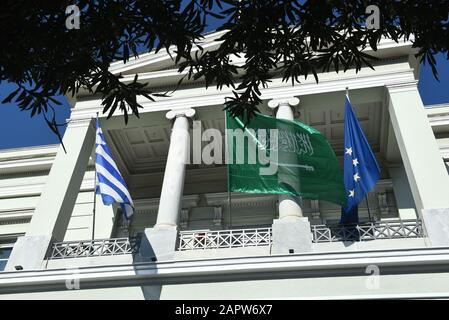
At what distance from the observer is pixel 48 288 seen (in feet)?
31.9

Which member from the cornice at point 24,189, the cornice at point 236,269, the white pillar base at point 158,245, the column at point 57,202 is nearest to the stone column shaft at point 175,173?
the white pillar base at point 158,245

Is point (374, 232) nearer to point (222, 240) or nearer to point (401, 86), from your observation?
point (222, 240)

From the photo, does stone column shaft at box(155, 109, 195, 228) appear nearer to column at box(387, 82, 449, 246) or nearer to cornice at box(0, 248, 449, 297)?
cornice at box(0, 248, 449, 297)

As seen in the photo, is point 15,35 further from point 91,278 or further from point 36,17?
point 91,278

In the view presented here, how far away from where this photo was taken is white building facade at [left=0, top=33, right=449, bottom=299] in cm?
891

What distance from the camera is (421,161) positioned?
10273 mm

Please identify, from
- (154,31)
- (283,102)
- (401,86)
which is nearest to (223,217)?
(283,102)

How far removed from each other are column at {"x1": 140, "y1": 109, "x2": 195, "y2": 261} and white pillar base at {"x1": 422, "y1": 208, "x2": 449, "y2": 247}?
17.1ft

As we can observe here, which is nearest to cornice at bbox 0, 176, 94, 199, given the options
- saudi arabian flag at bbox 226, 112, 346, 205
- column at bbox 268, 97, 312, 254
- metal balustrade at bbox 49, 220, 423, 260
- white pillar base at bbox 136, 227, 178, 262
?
metal balustrade at bbox 49, 220, 423, 260

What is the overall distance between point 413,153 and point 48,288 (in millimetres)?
8514

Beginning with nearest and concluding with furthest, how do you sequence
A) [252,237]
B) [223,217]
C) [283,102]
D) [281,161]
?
[252,237], [281,161], [283,102], [223,217]

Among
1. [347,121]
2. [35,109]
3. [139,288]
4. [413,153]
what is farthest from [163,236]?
[35,109]

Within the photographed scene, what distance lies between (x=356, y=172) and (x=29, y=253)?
7.47 meters
